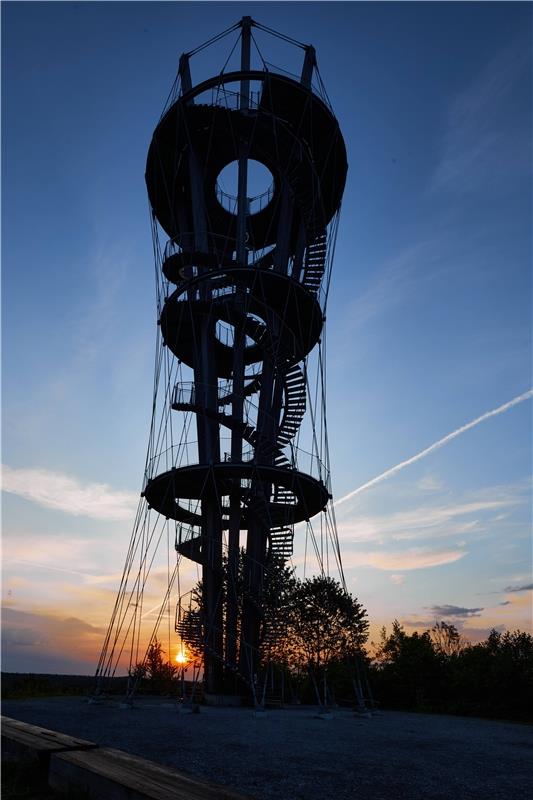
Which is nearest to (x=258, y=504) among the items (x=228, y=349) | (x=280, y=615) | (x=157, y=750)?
(x=280, y=615)

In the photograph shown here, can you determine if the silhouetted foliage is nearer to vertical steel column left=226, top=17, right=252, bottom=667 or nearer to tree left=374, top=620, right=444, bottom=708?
tree left=374, top=620, right=444, bottom=708

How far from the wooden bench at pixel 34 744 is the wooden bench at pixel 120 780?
182 mm

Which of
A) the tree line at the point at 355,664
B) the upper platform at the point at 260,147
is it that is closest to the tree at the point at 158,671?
the tree line at the point at 355,664

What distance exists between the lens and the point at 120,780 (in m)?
5.33

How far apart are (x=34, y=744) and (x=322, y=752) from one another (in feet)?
21.2

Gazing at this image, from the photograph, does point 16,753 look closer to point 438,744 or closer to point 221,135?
point 438,744

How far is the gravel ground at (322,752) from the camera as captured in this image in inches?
332

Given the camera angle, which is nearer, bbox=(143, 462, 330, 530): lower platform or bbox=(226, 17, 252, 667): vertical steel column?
bbox=(143, 462, 330, 530): lower platform

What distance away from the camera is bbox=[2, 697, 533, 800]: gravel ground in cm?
844

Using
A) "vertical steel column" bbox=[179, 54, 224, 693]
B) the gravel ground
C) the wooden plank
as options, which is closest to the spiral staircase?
"vertical steel column" bbox=[179, 54, 224, 693]

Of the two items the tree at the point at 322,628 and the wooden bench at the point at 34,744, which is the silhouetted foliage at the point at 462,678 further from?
the wooden bench at the point at 34,744

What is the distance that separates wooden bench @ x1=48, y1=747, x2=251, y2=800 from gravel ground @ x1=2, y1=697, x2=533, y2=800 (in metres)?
2.32

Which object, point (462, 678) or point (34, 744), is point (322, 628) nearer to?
point (462, 678)

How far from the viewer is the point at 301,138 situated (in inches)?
1380
